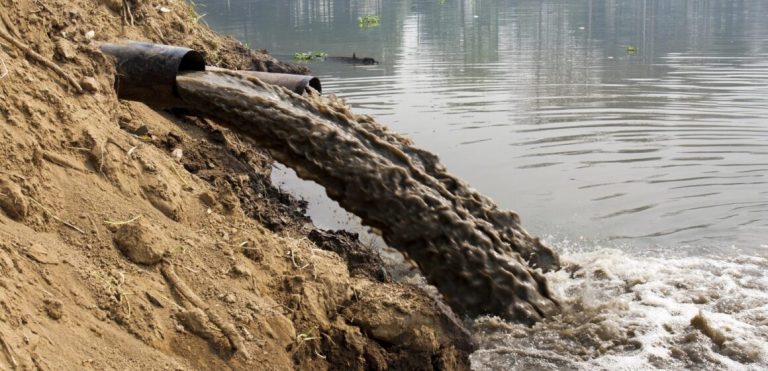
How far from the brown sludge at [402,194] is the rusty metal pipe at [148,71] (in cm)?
13

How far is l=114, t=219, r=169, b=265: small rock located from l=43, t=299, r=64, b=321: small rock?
Answer: 757 millimetres

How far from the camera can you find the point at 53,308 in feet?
13.0

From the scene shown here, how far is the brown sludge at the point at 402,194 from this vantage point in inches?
261

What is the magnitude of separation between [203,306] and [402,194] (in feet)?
7.92

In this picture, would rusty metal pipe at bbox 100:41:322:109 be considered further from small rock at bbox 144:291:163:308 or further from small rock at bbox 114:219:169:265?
small rock at bbox 144:291:163:308

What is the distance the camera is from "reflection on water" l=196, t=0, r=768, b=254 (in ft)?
30.7

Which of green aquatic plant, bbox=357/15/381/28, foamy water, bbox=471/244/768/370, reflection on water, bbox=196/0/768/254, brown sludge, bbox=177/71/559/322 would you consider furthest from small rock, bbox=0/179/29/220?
green aquatic plant, bbox=357/15/381/28

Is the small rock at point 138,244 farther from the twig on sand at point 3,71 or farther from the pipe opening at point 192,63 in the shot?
the pipe opening at point 192,63

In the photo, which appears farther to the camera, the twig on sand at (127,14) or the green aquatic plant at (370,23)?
the green aquatic plant at (370,23)

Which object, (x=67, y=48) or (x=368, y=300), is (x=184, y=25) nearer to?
(x=67, y=48)

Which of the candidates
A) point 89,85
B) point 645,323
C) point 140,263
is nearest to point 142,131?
point 89,85

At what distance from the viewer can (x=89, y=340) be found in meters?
4.01

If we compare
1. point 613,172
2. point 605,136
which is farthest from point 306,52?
point 613,172

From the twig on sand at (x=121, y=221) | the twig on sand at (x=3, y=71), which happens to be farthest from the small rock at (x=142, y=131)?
the twig on sand at (x=121, y=221)
